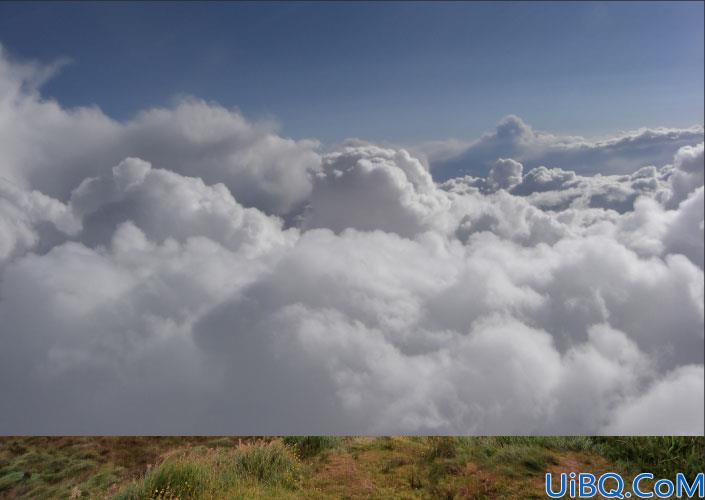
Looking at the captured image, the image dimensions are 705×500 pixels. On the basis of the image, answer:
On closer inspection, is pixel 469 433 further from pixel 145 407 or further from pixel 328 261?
pixel 145 407

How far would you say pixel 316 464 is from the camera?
7.67 m

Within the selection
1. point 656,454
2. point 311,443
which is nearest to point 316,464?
point 311,443

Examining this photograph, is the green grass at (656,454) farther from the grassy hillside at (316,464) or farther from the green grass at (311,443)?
the green grass at (311,443)

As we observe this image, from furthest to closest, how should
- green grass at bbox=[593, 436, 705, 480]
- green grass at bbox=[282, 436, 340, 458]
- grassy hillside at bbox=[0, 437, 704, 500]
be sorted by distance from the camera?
green grass at bbox=[282, 436, 340, 458], green grass at bbox=[593, 436, 705, 480], grassy hillside at bbox=[0, 437, 704, 500]

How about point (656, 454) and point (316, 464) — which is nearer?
point (316, 464)

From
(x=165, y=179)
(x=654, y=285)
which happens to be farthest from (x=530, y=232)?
(x=165, y=179)

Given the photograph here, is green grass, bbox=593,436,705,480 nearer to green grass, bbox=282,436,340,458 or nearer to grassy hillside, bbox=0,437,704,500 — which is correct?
grassy hillside, bbox=0,437,704,500

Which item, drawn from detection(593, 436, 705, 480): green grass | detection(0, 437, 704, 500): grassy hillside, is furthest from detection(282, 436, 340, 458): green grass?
detection(593, 436, 705, 480): green grass

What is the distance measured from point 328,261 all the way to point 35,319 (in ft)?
14.0

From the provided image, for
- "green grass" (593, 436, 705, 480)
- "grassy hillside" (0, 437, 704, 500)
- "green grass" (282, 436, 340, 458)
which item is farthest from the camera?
"green grass" (282, 436, 340, 458)

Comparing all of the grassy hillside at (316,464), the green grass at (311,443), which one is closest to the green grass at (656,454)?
the grassy hillside at (316,464)

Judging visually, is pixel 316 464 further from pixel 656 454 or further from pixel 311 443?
pixel 656 454

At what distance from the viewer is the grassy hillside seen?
278 inches

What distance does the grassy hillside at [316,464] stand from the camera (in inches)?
278
